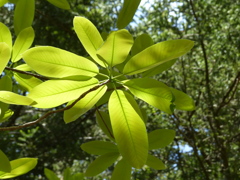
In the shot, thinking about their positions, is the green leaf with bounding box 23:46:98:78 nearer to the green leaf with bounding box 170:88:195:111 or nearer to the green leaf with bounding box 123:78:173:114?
the green leaf with bounding box 123:78:173:114

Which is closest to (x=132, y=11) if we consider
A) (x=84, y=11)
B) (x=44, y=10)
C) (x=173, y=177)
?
(x=173, y=177)

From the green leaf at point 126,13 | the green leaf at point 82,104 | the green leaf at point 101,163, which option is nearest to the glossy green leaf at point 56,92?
the green leaf at point 82,104

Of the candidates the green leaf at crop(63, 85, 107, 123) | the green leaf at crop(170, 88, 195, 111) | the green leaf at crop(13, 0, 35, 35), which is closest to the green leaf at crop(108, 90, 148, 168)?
the green leaf at crop(63, 85, 107, 123)

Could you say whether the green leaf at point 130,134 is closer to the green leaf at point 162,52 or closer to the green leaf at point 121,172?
the green leaf at point 162,52

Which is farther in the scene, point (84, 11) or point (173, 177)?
point (84, 11)

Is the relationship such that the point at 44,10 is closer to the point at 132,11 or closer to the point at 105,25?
the point at 105,25

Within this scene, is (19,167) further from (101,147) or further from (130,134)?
(130,134)
